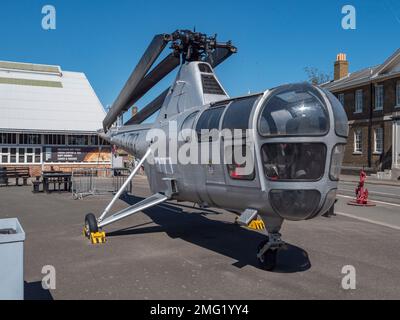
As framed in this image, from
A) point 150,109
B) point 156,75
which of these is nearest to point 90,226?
point 156,75

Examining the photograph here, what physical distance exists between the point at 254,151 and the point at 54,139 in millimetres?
35253

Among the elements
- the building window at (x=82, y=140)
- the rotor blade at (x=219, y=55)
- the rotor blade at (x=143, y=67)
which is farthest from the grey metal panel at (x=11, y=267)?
the building window at (x=82, y=140)

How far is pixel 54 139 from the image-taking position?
38.3 m

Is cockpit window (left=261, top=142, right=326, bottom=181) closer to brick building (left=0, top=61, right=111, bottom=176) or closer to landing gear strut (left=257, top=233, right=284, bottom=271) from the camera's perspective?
landing gear strut (left=257, top=233, right=284, bottom=271)

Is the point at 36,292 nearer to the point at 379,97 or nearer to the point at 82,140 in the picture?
the point at 379,97

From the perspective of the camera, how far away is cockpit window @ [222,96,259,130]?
6.40 m

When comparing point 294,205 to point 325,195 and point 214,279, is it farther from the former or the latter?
point 214,279

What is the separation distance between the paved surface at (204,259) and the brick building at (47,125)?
1021 inches

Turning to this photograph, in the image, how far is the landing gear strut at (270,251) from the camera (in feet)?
22.3

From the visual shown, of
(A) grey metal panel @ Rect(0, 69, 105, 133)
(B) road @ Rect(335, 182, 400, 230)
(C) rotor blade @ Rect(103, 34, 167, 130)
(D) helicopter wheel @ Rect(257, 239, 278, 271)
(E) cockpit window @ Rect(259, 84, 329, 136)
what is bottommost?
(B) road @ Rect(335, 182, 400, 230)

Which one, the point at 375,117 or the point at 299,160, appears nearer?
the point at 299,160

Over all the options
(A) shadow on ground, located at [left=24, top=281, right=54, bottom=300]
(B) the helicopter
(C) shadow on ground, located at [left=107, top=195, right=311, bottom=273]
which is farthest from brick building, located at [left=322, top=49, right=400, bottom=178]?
(A) shadow on ground, located at [left=24, top=281, right=54, bottom=300]

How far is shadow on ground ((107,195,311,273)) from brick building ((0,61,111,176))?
24.1 meters

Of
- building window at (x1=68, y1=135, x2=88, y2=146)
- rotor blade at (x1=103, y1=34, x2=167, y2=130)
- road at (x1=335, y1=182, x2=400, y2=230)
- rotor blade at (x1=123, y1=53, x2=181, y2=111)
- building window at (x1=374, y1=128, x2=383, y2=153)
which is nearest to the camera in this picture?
rotor blade at (x1=103, y1=34, x2=167, y2=130)
